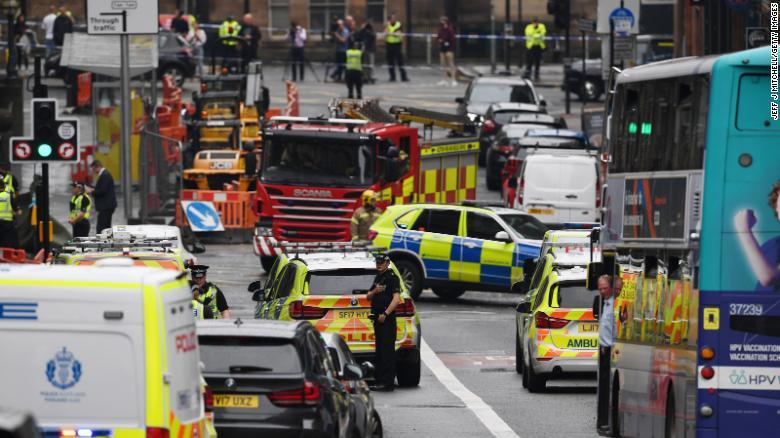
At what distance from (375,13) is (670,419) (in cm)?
5958

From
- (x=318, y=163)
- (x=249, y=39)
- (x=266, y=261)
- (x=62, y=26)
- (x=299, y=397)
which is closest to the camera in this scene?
(x=299, y=397)

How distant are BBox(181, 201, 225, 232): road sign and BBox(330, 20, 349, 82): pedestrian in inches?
1078

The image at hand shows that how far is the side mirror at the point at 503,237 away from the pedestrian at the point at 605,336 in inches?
489

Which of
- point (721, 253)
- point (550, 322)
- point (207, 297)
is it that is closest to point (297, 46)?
point (550, 322)

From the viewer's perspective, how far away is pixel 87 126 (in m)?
54.2

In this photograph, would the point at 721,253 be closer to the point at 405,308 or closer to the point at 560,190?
the point at 405,308

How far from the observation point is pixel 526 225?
31.8 m

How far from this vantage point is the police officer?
21.1 metres

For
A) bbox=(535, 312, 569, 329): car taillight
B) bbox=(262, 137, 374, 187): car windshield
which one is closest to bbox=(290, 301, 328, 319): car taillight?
bbox=(535, 312, 569, 329): car taillight

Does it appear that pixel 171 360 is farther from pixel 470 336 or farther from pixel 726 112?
pixel 470 336

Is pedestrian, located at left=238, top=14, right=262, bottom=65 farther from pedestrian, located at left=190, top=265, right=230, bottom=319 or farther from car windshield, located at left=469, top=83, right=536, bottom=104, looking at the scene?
pedestrian, located at left=190, top=265, right=230, bottom=319

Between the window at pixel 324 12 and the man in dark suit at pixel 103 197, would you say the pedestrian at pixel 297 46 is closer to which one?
the window at pixel 324 12

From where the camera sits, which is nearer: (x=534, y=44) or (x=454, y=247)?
(x=454, y=247)

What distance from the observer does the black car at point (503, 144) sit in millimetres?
46312
